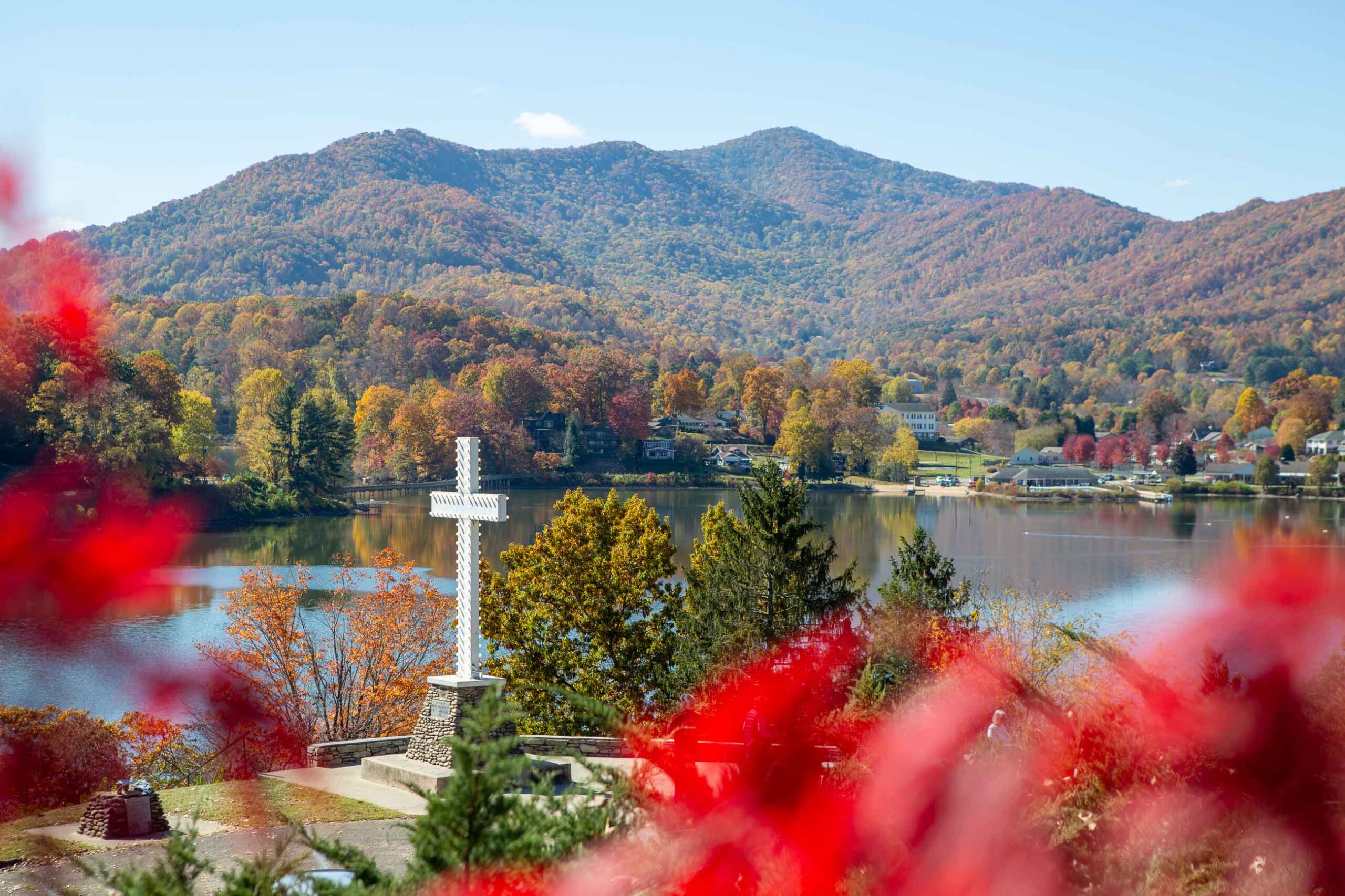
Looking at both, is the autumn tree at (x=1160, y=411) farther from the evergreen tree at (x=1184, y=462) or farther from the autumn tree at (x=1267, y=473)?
the autumn tree at (x=1267, y=473)

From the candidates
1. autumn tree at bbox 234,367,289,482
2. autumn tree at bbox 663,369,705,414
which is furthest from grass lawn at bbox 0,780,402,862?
autumn tree at bbox 663,369,705,414

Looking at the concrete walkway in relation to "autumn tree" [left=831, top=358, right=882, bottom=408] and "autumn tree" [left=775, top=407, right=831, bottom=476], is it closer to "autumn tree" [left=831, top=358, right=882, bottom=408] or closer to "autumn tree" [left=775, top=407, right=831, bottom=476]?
"autumn tree" [left=775, top=407, right=831, bottom=476]

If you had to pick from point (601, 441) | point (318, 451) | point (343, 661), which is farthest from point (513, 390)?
point (343, 661)

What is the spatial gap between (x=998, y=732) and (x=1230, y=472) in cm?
9717

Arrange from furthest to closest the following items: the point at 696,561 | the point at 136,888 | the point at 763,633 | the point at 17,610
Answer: the point at 17,610, the point at 696,561, the point at 763,633, the point at 136,888

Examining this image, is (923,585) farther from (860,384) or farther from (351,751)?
(860,384)

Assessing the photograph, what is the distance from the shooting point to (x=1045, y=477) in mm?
99688

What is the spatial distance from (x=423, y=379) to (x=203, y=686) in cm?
8803

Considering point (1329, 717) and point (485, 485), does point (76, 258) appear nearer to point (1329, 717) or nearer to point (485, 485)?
point (1329, 717)

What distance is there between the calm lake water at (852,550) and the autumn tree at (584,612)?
7.40 metres

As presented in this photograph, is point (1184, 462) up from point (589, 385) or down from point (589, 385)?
down

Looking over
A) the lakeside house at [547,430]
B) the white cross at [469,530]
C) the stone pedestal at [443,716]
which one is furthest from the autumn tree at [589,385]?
the stone pedestal at [443,716]

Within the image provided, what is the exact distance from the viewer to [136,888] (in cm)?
505

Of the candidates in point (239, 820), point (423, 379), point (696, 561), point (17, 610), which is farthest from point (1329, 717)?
point (423, 379)
